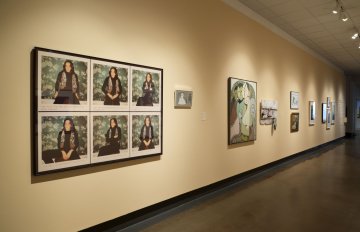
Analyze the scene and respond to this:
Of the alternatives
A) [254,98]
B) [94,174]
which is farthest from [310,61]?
[94,174]

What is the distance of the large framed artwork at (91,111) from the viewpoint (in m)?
2.34

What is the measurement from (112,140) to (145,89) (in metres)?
0.82

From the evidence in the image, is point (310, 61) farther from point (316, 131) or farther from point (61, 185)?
→ point (61, 185)

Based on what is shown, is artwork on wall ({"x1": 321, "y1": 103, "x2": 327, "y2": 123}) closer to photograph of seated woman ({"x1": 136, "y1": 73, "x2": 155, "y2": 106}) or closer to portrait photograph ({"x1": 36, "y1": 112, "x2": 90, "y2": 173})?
photograph of seated woman ({"x1": 136, "y1": 73, "x2": 155, "y2": 106})

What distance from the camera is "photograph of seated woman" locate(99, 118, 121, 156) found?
2.84 metres

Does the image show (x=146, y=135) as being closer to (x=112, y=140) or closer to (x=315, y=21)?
(x=112, y=140)

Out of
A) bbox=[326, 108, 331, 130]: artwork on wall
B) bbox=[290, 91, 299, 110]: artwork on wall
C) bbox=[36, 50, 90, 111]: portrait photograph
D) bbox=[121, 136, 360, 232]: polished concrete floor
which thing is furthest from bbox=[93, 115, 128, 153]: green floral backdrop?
bbox=[326, 108, 331, 130]: artwork on wall

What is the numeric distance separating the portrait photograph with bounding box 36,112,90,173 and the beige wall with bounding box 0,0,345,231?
0.11 metres

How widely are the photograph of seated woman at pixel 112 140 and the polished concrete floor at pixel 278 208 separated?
1049mm

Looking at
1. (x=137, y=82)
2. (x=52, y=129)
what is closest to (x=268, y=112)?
(x=137, y=82)

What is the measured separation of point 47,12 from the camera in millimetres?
2371

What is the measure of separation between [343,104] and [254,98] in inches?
403

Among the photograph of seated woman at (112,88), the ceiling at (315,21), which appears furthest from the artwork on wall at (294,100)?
the photograph of seated woman at (112,88)

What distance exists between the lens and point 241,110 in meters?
5.12
